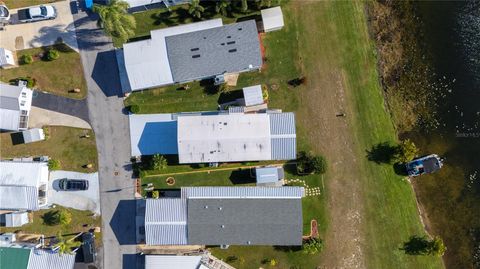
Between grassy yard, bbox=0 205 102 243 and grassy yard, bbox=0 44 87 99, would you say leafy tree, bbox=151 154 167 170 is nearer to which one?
grassy yard, bbox=0 205 102 243

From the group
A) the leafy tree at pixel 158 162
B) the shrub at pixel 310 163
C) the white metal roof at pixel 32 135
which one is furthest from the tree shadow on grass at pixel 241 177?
the white metal roof at pixel 32 135

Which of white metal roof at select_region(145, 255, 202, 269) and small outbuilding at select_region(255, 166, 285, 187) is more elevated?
small outbuilding at select_region(255, 166, 285, 187)

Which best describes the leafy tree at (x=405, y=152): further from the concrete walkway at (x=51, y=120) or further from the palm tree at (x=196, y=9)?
the concrete walkway at (x=51, y=120)

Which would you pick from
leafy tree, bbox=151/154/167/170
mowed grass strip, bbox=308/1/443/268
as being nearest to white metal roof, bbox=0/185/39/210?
leafy tree, bbox=151/154/167/170

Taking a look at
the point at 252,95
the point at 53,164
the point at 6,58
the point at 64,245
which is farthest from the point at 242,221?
the point at 6,58

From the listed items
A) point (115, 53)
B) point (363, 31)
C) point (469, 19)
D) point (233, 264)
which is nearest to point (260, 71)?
point (363, 31)

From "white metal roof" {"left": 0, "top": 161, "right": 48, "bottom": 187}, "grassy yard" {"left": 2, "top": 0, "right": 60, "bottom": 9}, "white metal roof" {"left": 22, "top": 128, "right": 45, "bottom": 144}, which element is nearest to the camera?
"white metal roof" {"left": 0, "top": 161, "right": 48, "bottom": 187}

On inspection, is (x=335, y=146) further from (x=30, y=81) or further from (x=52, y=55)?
(x=30, y=81)
